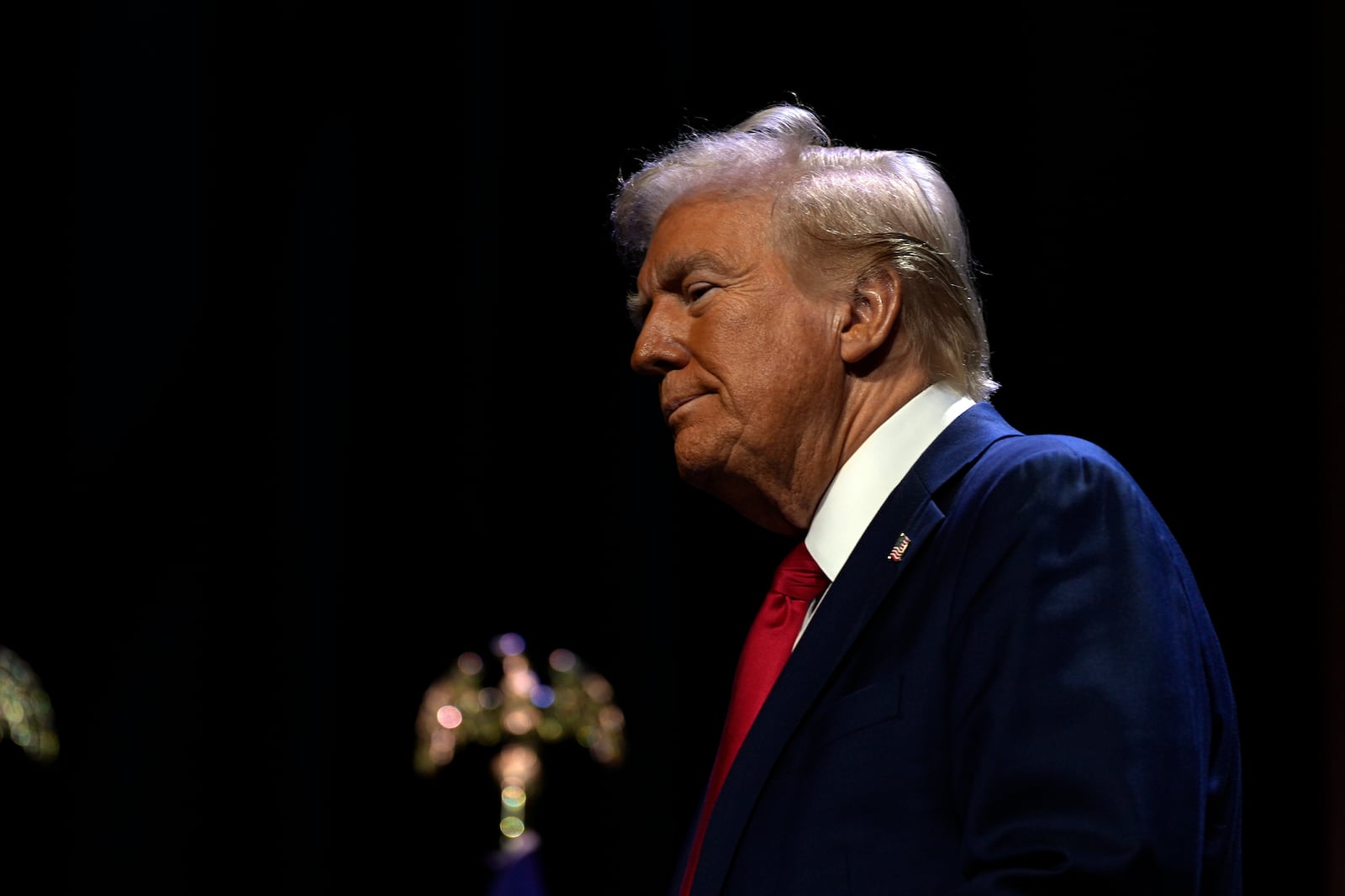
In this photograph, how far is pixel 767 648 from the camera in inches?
51.4

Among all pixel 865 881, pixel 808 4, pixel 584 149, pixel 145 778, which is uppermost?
pixel 808 4

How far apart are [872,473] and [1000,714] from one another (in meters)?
0.37

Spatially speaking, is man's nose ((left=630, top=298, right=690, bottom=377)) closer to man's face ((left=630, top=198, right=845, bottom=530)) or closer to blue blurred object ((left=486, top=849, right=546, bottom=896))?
man's face ((left=630, top=198, right=845, bottom=530))

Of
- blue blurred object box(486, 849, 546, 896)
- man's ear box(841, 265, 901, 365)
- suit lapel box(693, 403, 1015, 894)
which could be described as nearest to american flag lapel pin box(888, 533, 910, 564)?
suit lapel box(693, 403, 1015, 894)

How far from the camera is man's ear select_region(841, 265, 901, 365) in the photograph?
134 cm

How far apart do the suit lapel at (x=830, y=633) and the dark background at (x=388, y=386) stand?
3.85ft

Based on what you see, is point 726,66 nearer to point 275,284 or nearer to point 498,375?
point 498,375

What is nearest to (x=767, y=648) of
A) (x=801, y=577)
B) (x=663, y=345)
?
(x=801, y=577)

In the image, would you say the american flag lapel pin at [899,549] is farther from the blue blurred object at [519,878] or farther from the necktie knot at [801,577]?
the blue blurred object at [519,878]

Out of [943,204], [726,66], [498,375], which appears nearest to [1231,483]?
[943,204]

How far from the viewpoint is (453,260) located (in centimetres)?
275

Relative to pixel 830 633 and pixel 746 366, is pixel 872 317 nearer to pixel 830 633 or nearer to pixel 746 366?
pixel 746 366

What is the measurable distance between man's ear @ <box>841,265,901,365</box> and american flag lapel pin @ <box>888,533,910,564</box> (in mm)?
248

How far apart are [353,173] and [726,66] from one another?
767 mm
